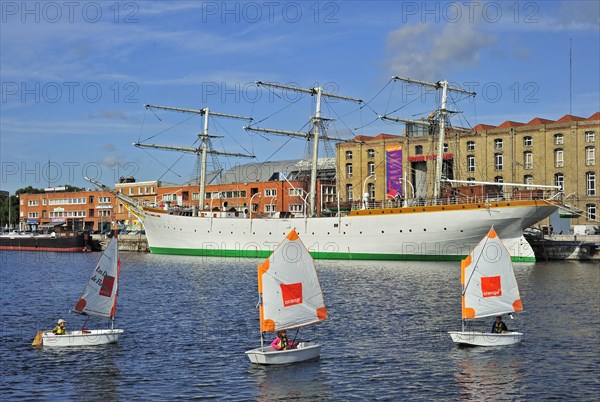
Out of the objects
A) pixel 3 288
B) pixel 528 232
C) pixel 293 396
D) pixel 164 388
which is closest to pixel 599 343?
pixel 293 396

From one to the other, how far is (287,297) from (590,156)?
78.8 m

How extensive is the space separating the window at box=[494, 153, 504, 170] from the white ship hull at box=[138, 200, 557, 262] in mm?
31268

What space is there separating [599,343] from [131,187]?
412 feet

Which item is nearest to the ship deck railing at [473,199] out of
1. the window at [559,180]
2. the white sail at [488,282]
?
the window at [559,180]

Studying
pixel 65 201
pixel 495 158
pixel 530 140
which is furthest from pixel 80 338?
pixel 65 201

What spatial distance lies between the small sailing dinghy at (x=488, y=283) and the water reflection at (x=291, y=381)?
320 inches

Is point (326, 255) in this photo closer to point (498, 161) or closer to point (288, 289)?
point (498, 161)

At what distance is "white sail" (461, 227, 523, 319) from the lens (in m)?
31.5

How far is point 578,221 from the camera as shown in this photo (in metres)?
98.4

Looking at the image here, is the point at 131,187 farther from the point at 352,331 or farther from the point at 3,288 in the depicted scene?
the point at 352,331

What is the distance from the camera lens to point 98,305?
3291cm

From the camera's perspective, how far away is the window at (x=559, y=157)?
318ft

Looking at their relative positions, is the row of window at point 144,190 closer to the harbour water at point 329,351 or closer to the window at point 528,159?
the window at point 528,159

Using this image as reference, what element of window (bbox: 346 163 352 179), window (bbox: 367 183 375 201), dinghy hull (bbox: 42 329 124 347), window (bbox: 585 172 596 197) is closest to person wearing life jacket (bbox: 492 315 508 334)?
dinghy hull (bbox: 42 329 124 347)
